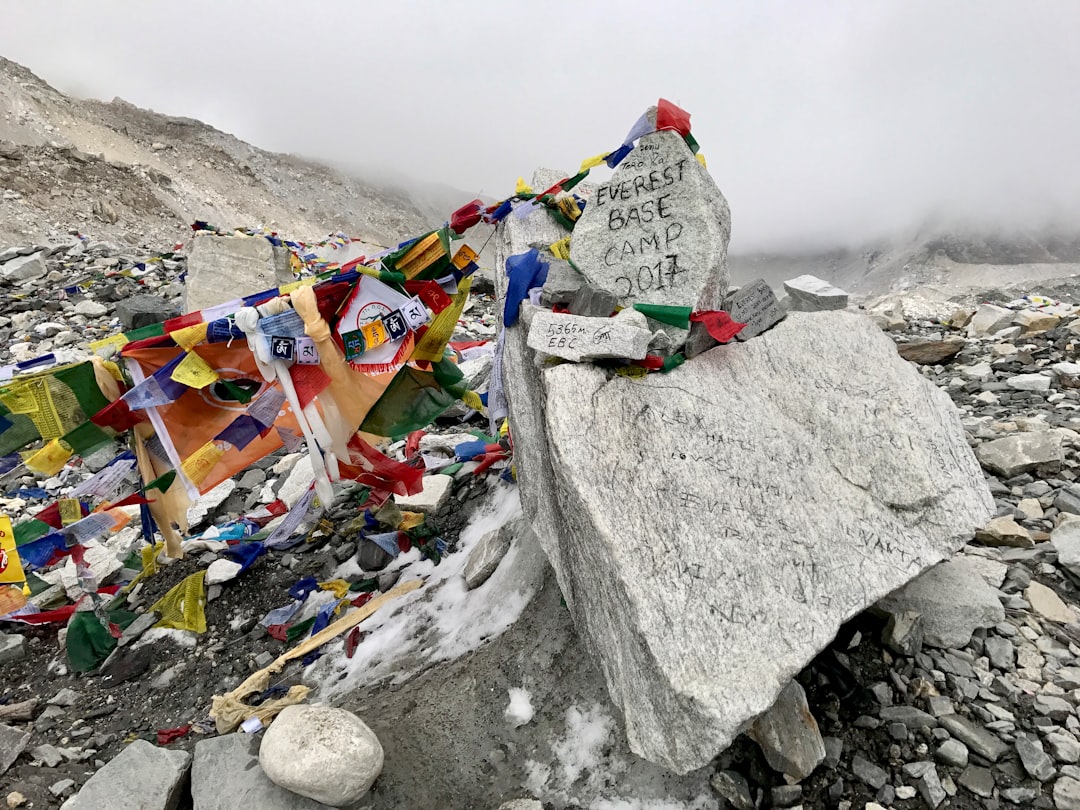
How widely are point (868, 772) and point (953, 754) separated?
0.34 metres

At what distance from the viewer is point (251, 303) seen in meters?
3.93

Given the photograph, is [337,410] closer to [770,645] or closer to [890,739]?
[770,645]

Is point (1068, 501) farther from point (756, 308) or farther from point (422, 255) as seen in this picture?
point (422, 255)

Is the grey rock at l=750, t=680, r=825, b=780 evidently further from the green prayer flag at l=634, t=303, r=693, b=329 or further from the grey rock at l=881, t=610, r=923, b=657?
the green prayer flag at l=634, t=303, r=693, b=329

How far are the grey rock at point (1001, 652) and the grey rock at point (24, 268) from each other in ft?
51.3

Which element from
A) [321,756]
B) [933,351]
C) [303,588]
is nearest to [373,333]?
[303,588]

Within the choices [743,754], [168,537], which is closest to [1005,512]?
[743,754]

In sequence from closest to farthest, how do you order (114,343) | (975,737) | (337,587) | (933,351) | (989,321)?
(975,737)
(114,343)
(337,587)
(933,351)
(989,321)

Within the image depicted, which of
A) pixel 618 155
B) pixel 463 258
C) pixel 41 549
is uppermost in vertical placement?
pixel 618 155

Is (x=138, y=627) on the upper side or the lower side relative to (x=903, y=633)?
lower

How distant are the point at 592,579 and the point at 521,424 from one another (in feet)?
3.70

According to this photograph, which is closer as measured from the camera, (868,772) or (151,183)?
(868,772)

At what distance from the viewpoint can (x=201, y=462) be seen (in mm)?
4047

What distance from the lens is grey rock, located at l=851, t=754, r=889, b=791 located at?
2543 millimetres
